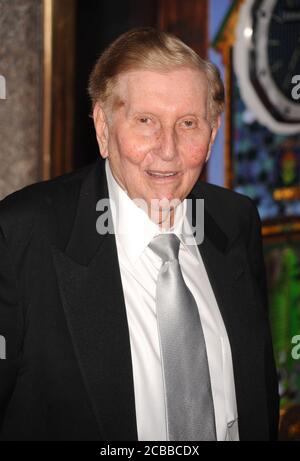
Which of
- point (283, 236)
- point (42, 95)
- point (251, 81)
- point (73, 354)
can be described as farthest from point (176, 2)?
point (73, 354)

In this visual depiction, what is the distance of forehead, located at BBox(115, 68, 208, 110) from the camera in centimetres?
147

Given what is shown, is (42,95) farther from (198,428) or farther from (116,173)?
(198,428)

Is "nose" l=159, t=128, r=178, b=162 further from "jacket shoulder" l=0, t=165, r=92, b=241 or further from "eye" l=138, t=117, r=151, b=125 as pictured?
"jacket shoulder" l=0, t=165, r=92, b=241

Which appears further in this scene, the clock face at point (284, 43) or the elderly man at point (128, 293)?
the clock face at point (284, 43)

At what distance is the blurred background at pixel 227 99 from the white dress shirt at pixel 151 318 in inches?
37.2

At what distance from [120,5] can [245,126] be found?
0.74 m

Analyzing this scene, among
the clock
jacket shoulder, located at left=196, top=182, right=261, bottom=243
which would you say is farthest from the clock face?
jacket shoulder, located at left=196, top=182, right=261, bottom=243

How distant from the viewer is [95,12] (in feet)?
8.91

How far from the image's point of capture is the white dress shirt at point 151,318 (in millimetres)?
1474

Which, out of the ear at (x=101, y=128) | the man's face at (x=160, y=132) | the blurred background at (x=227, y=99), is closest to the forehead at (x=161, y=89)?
the man's face at (x=160, y=132)

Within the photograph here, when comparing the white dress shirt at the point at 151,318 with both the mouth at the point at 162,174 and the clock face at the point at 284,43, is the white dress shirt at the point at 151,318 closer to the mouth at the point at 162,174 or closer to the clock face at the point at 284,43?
the mouth at the point at 162,174

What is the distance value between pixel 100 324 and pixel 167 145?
41 centimetres

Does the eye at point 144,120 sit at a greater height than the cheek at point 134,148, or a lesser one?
greater

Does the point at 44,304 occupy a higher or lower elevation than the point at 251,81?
lower
